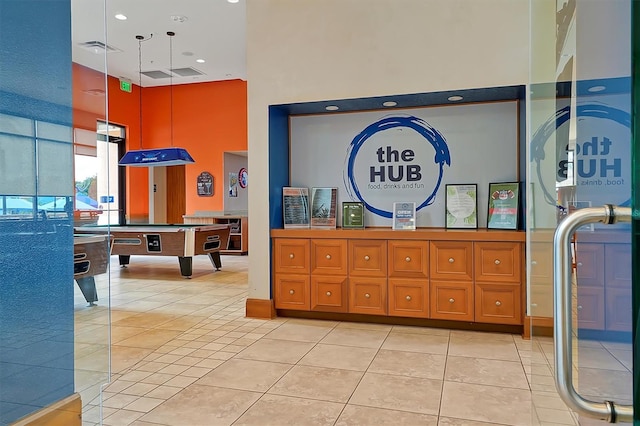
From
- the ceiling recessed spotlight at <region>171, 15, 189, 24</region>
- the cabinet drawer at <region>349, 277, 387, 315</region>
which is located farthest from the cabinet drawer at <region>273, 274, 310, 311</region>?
the ceiling recessed spotlight at <region>171, 15, 189, 24</region>

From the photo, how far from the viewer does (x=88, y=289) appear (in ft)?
7.88

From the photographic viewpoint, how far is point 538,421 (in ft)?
6.55

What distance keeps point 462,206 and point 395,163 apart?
0.79 metres

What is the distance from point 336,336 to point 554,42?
278cm

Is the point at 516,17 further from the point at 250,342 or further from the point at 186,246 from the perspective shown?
the point at 186,246

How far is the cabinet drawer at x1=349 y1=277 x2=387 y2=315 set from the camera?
4188 mm

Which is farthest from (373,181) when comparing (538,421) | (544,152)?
(538,421)

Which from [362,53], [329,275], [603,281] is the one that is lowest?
[329,275]

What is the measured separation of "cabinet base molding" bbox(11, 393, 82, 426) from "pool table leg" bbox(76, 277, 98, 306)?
0.50 meters


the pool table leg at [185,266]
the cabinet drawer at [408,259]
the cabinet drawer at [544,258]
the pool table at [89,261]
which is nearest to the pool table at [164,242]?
the pool table leg at [185,266]

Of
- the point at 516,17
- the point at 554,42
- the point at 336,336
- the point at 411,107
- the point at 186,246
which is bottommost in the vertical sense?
the point at 336,336

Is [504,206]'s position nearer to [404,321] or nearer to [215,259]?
[404,321]

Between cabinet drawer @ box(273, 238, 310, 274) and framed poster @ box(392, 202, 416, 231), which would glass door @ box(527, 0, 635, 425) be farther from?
cabinet drawer @ box(273, 238, 310, 274)

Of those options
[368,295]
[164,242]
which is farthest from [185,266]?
[368,295]
